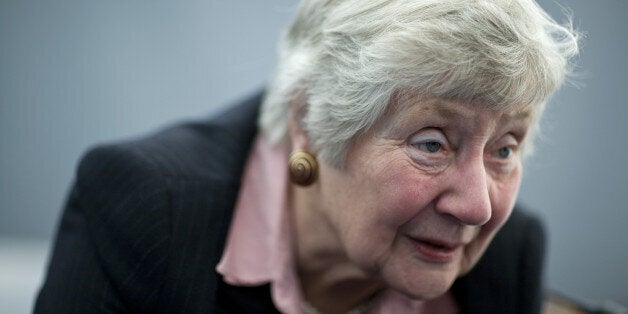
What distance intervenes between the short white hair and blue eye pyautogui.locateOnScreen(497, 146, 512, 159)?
0.11 m

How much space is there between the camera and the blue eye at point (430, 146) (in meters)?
1.46

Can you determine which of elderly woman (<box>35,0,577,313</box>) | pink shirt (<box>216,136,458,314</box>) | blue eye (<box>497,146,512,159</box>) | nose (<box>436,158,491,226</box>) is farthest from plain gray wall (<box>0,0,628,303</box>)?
nose (<box>436,158,491,226</box>)

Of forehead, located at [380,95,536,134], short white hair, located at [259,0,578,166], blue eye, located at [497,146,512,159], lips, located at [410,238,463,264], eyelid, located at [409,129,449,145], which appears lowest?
lips, located at [410,238,463,264]

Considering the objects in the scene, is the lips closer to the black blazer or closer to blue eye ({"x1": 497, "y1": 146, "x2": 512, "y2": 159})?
blue eye ({"x1": 497, "y1": 146, "x2": 512, "y2": 159})

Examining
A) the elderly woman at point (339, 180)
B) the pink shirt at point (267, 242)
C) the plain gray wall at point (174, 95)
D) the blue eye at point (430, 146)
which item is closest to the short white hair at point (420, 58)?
the elderly woman at point (339, 180)

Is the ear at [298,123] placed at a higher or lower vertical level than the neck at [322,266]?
higher

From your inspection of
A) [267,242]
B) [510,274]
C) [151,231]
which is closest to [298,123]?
[267,242]

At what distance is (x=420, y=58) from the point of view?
138cm

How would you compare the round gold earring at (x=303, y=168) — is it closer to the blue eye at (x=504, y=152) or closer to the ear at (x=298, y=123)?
the ear at (x=298, y=123)

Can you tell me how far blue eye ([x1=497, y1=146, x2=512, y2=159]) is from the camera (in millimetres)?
1544

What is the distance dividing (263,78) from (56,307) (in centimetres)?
172

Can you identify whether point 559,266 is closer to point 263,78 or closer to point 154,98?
point 263,78

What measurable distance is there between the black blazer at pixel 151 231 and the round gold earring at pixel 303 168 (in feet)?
0.67

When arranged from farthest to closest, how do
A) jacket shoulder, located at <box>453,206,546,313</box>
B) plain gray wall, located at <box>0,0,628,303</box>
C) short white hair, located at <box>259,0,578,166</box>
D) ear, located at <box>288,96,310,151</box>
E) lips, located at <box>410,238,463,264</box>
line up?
1. plain gray wall, located at <box>0,0,628,303</box>
2. jacket shoulder, located at <box>453,206,546,313</box>
3. ear, located at <box>288,96,310,151</box>
4. lips, located at <box>410,238,463,264</box>
5. short white hair, located at <box>259,0,578,166</box>
